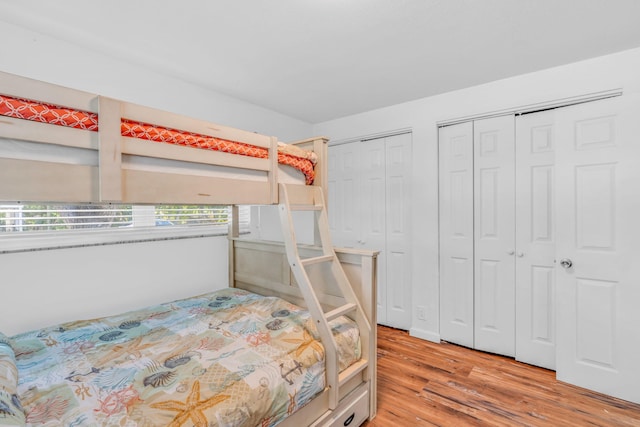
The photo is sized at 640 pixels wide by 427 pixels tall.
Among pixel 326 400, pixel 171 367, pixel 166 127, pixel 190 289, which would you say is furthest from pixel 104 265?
pixel 326 400

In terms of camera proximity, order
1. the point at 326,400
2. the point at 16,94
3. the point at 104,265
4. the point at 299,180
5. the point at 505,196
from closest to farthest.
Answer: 1. the point at 16,94
2. the point at 326,400
3. the point at 299,180
4. the point at 104,265
5. the point at 505,196

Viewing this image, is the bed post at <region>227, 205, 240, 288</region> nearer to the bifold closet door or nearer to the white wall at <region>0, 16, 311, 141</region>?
the white wall at <region>0, 16, 311, 141</region>

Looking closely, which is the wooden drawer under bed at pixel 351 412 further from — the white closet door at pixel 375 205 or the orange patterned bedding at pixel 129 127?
the white closet door at pixel 375 205

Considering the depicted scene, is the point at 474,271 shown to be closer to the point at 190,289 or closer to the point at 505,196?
the point at 505,196

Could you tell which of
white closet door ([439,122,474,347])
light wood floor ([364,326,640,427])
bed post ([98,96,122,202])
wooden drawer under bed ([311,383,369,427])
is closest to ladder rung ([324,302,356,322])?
wooden drawer under bed ([311,383,369,427])

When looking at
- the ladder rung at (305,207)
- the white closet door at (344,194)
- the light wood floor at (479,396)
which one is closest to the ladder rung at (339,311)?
the ladder rung at (305,207)

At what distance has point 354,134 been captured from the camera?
346cm

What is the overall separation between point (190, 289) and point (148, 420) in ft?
5.53

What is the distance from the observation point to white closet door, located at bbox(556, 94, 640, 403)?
2010 millimetres

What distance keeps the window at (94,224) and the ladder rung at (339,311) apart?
155 centimetres

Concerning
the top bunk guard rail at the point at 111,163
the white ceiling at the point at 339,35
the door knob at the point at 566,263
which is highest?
the white ceiling at the point at 339,35

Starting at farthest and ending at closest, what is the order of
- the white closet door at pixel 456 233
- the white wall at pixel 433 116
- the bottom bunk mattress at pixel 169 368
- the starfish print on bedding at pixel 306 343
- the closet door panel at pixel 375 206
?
the closet door panel at pixel 375 206
the white closet door at pixel 456 233
the white wall at pixel 433 116
the starfish print on bedding at pixel 306 343
the bottom bunk mattress at pixel 169 368

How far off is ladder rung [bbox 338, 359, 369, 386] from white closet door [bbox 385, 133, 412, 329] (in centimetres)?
148

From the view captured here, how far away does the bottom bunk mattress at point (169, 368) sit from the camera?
107 centimetres
